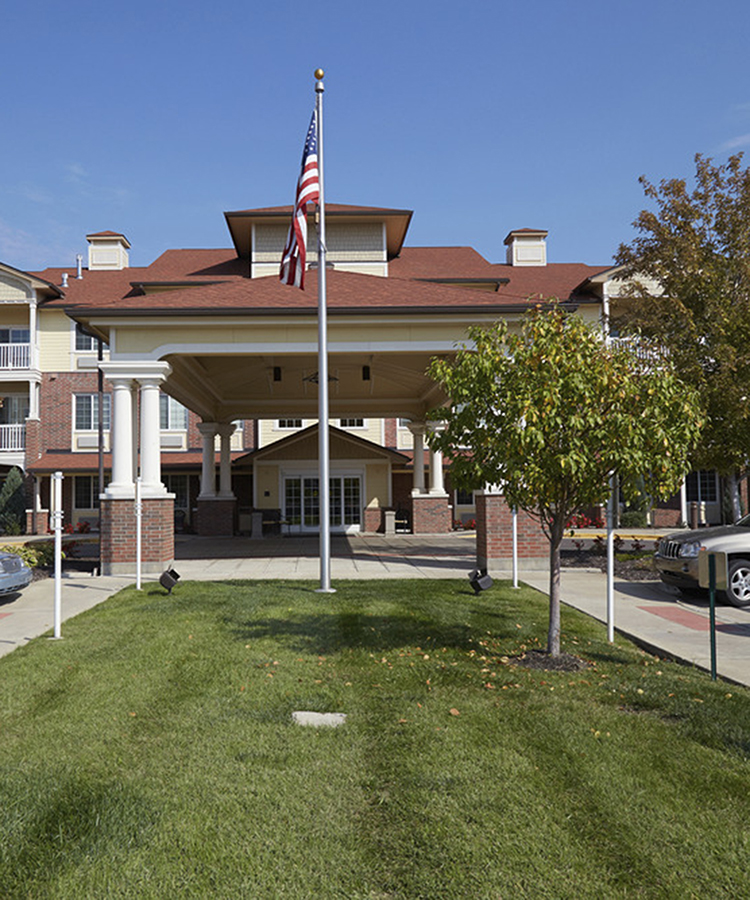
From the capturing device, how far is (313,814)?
4238mm

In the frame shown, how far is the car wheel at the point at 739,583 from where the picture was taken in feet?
40.0

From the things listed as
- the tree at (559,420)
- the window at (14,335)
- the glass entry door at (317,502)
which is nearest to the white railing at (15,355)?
the window at (14,335)

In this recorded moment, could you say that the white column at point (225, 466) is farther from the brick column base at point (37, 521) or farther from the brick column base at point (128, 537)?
the brick column base at point (128, 537)

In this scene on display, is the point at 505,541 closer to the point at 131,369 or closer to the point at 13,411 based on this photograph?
the point at 131,369

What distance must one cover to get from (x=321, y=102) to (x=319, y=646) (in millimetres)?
9484

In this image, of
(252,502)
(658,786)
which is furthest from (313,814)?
(252,502)

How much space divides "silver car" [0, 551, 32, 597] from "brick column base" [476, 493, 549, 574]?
875cm

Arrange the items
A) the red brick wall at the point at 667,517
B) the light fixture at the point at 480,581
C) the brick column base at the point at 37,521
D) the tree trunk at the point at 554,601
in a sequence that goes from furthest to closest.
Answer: the brick column base at the point at 37,521 → the red brick wall at the point at 667,517 → the light fixture at the point at 480,581 → the tree trunk at the point at 554,601

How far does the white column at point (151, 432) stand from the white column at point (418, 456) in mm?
13238

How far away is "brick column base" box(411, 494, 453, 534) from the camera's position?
1097 inches

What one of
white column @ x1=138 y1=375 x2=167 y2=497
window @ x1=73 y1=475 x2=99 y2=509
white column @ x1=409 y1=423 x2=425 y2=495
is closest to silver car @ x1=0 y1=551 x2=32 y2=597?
white column @ x1=138 y1=375 x2=167 y2=497

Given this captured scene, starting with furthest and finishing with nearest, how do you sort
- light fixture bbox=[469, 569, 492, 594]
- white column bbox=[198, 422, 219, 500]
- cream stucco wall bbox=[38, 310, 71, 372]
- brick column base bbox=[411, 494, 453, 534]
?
cream stucco wall bbox=[38, 310, 71, 372]
brick column base bbox=[411, 494, 453, 534]
white column bbox=[198, 422, 219, 500]
light fixture bbox=[469, 569, 492, 594]

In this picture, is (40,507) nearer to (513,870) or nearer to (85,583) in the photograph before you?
(85,583)

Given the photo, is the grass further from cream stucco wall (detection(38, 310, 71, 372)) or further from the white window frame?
cream stucco wall (detection(38, 310, 71, 372))
